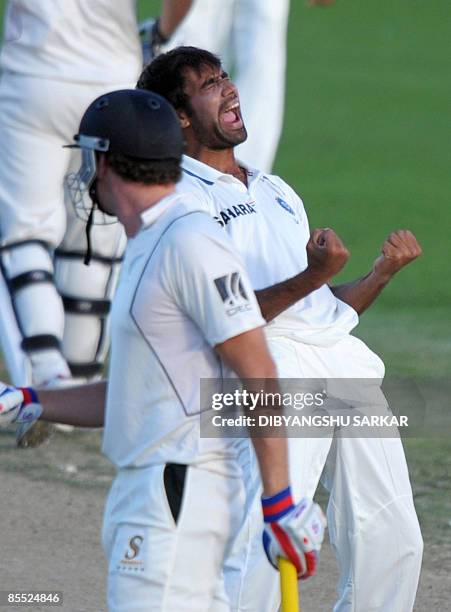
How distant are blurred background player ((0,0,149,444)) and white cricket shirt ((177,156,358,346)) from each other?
2.25 m

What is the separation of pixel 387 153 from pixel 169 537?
448 inches

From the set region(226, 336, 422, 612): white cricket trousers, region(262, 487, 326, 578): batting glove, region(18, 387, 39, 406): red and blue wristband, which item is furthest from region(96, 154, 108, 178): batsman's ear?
region(226, 336, 422, 612): white cricket trousers

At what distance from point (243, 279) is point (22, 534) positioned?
2.56m

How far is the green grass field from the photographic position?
877cm

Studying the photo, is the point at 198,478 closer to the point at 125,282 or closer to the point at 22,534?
the point at 125,282

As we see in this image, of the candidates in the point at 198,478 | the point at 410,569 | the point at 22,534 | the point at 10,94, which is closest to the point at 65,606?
the point at 22,534

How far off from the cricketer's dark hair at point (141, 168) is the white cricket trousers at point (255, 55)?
5.74 metres

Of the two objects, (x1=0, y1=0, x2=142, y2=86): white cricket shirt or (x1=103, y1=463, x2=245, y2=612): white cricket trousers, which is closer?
(x1=103, y1=463, x2=245, y2=612): white cricket trousers

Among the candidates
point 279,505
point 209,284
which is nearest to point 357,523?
point 279,505

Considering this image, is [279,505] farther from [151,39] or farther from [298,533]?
[151,39]

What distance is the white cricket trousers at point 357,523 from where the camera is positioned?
14.6 feet

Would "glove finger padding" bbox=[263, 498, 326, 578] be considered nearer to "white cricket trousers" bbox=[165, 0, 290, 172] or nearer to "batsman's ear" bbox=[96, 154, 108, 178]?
"batsman's ear" bbox=[96, 154, 108, 178]

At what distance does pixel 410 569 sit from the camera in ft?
14.7

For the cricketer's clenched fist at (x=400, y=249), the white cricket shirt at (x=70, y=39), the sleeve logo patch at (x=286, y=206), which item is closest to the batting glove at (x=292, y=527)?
the cricketer's clenched fist at (x=400, y=249)
